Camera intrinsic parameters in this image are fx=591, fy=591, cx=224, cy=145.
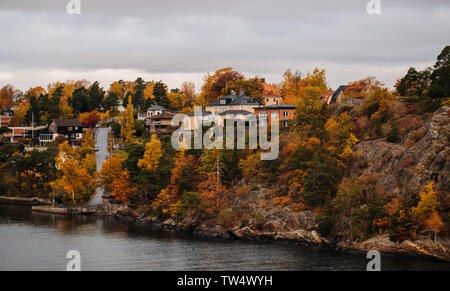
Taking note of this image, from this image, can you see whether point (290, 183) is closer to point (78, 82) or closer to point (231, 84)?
point (231, 84)

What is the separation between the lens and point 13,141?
405 feet

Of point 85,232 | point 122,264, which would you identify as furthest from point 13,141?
point 122,264

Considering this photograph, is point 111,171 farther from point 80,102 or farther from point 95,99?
point 95,99

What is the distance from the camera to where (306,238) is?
56250 millimetres

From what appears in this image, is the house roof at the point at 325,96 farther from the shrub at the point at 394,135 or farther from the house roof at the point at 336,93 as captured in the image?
the shrub at the point at 394,135

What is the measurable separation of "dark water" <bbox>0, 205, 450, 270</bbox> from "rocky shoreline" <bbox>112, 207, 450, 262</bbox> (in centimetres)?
105

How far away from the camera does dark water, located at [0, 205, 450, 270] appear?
158 ft

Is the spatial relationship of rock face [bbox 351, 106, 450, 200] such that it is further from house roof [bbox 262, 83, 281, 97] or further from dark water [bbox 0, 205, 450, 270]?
house roof [bbox 262, 83, 281, 97]

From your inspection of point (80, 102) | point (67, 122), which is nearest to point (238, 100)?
point (67, 122)

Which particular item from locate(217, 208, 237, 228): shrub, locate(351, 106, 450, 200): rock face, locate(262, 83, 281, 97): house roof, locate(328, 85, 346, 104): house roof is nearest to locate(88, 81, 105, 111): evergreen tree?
locate(262, 83, 281, 97): house roof

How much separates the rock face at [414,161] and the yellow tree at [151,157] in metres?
26.9

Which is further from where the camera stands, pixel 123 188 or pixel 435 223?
pixel 123 188

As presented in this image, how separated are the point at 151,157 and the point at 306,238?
28201mm

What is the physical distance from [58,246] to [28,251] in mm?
3256
